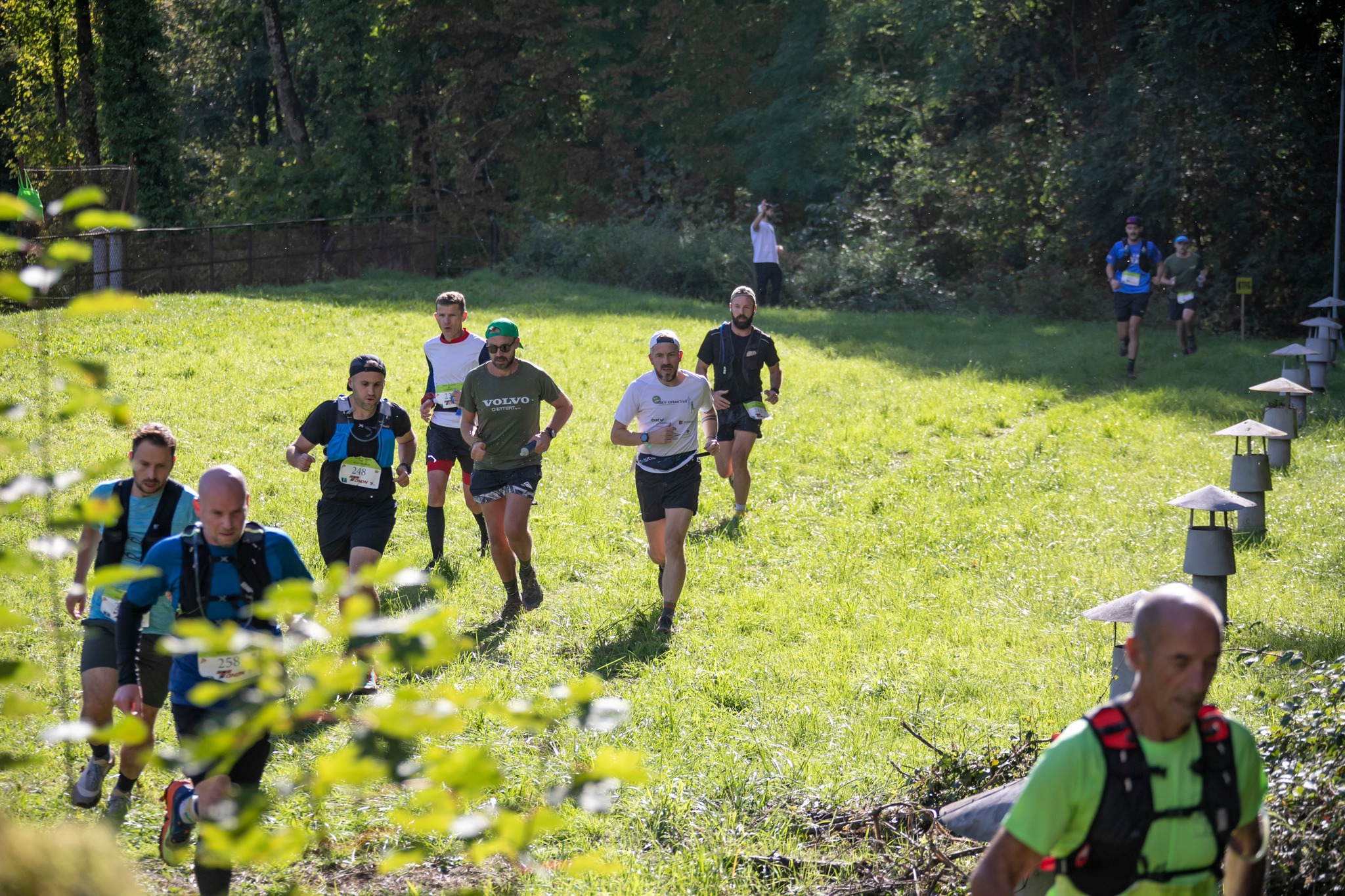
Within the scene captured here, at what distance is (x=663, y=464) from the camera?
924 centimetres

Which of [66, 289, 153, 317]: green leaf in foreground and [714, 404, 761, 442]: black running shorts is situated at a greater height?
[66, 289, 153, 317]: green leaf in foreground

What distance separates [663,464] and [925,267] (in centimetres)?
2384

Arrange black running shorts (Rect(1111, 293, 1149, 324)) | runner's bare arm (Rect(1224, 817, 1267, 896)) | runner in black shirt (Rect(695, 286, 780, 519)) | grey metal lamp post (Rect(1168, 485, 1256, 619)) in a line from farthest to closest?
black running shorts (Rect(1111, 293, 1149, 324)) → runner in black shirt (Rect(695, 286, 780, 519)) → grey metal lamp post (Rect(1168, 485, 1256, 619)) → runner's bare arm (Rect(1224, 817, 1267, 896))

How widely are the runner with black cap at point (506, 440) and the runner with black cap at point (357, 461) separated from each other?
1.02m

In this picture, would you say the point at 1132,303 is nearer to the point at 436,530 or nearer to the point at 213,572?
the point at 436,530

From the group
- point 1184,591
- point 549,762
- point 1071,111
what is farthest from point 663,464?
point 1071,111

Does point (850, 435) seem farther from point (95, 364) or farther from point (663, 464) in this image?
point (95, 364)

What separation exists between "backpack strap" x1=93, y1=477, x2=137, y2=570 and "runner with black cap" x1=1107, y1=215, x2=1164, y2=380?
52.4ft

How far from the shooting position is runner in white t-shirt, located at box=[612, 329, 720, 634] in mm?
9109

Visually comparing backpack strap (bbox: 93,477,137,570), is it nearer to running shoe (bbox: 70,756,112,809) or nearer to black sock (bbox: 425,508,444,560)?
running shoe (bbox: 70,756,112,809)

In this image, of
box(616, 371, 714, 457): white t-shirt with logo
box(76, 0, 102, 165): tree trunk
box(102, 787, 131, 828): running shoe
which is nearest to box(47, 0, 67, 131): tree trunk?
box(76, 0, 102, 165): tree trunk

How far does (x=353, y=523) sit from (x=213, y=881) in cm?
361

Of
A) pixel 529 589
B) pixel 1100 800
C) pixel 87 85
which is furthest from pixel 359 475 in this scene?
pixel 87 85

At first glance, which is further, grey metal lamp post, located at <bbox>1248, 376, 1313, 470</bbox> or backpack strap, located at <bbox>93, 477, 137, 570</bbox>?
grey metal lamp post, located at <bbox>1248, 376, 1313, 470</bbox>
